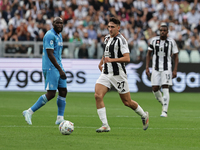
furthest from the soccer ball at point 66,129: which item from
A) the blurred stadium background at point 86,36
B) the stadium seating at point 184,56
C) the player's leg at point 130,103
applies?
the stadium seating at point 184,56

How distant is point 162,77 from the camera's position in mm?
11766

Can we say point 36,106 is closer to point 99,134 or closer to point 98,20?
point 99,134

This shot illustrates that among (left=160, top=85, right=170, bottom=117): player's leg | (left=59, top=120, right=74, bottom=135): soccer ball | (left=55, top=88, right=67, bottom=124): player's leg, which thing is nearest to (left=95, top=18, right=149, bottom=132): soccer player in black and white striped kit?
(left=59, top=120, right=74, bottom=135): soccer ball

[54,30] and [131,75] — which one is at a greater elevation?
[54,30]

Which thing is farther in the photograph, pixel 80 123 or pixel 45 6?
pixel 45 6

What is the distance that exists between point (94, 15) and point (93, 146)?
1701 cm

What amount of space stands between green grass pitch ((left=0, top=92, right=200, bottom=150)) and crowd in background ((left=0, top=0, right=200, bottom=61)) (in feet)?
25.0

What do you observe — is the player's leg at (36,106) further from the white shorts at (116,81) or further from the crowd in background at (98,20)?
the crowd in background at (98,20)

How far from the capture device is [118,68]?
26.9 feet

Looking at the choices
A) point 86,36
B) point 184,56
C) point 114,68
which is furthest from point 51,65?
point 184,56

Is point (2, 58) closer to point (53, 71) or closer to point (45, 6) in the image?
point (45, 6)

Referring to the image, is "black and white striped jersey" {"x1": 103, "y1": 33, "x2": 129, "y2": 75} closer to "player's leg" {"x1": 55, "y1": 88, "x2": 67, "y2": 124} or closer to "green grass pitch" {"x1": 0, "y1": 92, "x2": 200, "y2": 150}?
"green grass pitch" {"x1": 0, "y1": 92, "x2": 200, "y2": 150}

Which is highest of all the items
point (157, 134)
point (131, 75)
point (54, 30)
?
point (54, 30)

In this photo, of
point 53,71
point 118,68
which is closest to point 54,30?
point 53,71
